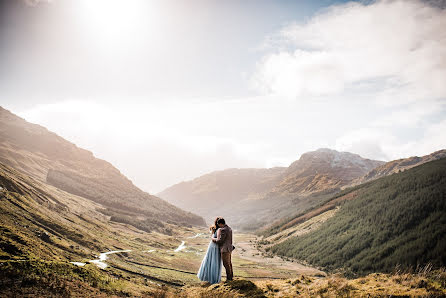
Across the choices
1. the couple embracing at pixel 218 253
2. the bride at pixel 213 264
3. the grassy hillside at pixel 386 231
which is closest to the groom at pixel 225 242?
the couple embracing at pixel 218 253

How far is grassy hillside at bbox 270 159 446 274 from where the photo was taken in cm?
8694

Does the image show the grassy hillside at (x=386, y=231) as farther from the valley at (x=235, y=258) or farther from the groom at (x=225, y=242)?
the groom at (x=225, y=242)

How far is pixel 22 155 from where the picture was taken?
19075cm

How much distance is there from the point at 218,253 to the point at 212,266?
3.20 feet

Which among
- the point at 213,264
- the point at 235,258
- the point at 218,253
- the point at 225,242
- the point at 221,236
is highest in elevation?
the point at 221,236

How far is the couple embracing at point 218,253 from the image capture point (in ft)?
48.0

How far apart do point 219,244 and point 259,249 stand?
166902 mm

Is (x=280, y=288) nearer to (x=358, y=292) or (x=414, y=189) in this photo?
(x=358, y=292)

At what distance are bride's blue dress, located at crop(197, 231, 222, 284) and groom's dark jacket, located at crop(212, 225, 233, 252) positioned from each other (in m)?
0.59

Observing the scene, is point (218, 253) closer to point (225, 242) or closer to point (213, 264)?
point (213, 264)

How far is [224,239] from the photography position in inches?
578

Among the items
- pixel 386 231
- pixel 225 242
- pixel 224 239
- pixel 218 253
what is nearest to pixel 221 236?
pixel 224 239

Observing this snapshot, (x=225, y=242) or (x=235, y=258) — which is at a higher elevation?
(x=225, y=242)

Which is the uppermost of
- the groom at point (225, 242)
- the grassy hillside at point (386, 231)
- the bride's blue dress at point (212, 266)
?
the groom at point (225, 242)
